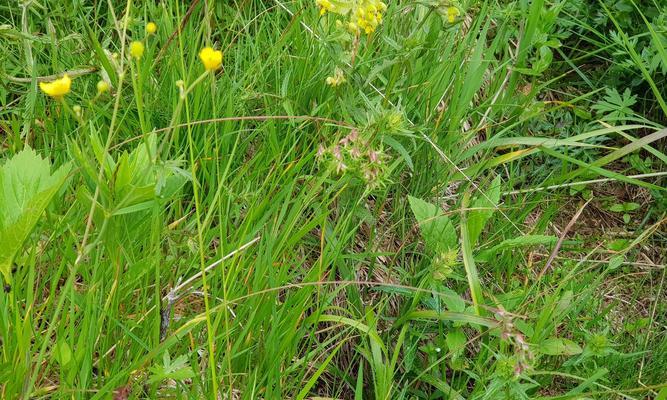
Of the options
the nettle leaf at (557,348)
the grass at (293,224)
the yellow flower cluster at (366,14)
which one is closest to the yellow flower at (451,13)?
the grass at (293,224)

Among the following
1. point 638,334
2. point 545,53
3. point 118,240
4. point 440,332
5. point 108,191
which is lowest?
point 638,334

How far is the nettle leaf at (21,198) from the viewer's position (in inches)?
59.7

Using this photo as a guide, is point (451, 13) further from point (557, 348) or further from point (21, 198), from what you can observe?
point (21, 198)

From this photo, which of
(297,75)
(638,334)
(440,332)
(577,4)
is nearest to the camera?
(440,332)

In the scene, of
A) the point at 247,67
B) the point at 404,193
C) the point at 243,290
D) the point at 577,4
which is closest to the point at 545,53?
the point at 577,4

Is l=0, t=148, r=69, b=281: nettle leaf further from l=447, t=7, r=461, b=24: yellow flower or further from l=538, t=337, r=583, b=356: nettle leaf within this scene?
l=538, t=337, r=583, b=356: nettle leaf

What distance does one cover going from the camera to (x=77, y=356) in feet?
4.69

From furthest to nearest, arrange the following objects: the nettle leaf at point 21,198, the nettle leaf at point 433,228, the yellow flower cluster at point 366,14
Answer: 1. the nettle leaf at point 433,228
2. the yellow flower cluster at point 366,14
3. the nettle leaf at point 21,198

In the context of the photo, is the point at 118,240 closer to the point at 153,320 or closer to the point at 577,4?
the point at 153,320

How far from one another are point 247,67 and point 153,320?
0.95m

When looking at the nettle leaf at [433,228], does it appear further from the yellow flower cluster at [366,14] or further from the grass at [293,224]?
the yellow flower cluster at [366,14]

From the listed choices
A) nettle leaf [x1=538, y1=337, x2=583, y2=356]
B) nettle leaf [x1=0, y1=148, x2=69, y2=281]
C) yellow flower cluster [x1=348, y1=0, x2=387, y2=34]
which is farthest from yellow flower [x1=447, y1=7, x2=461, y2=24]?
nettle leaf [x1=0, y1=148, x2=69, y2=281]

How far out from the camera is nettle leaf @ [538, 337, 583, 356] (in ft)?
6.53

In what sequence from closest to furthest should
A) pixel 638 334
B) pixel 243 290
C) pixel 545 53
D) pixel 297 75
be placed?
pixel 243 290 → pixel 297 75 → pixel 638 334 → pixel 545 53
